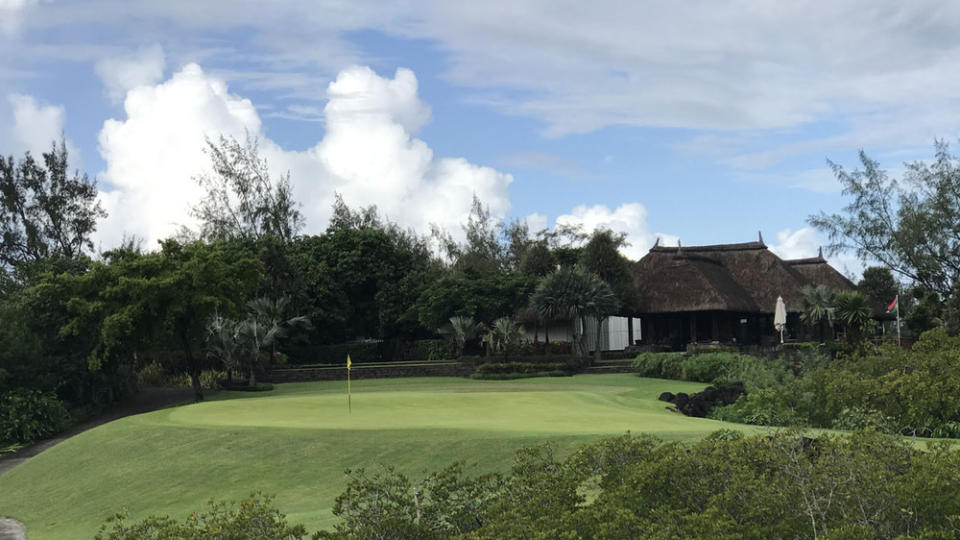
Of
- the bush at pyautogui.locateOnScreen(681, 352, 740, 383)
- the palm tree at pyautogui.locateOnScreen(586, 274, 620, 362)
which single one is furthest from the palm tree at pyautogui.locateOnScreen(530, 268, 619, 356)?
the bush at pyautogui.locateOnScreen(681, 352, 740, 383)

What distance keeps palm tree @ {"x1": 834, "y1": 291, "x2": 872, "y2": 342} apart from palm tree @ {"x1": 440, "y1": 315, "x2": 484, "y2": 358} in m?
17.9

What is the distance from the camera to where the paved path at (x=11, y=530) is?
15281 millimetres

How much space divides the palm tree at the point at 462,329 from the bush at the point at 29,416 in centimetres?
1970

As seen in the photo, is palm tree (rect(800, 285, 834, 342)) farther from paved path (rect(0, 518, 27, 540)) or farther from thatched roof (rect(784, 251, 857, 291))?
paved path (rect(0, 518, 27, 540))

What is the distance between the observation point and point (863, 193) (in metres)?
50.1

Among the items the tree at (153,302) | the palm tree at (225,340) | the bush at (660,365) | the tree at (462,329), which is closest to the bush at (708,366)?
the bush at (660,365)

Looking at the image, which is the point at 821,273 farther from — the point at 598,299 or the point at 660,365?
the point at 660,365

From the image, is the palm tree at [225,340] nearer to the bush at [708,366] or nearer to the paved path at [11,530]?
the bush at [708,366]

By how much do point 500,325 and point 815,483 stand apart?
35592mm

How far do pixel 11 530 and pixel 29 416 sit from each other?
1509 centimetres

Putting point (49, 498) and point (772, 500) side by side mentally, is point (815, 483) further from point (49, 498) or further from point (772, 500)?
point (49, 498)

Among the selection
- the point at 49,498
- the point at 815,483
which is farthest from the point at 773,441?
the point at 49,498

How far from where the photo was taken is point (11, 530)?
52.4 ft

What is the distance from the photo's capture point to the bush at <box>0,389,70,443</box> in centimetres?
2891
